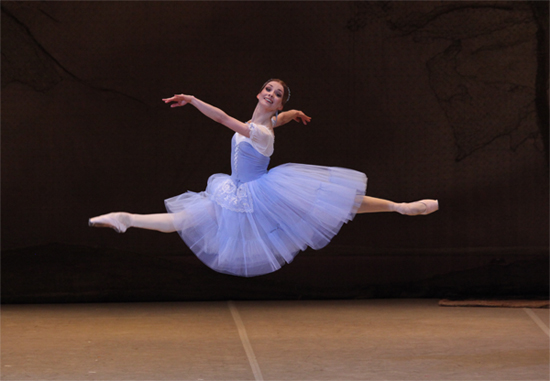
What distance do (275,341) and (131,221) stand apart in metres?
1.84

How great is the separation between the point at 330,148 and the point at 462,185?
3.61ft

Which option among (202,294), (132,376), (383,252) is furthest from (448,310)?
(132,376)

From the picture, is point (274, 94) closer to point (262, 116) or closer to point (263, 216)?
point (262, 116)

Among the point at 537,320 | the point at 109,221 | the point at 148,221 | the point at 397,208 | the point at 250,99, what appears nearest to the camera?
the point at 109,221

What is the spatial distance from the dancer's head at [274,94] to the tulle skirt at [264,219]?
0.35 m

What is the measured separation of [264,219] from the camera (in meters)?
3.15

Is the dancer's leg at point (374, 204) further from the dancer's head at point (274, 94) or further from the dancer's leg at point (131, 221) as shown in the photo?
the dancer's leg at point (131, 221)

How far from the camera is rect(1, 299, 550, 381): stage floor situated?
382cm

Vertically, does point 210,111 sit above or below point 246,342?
above

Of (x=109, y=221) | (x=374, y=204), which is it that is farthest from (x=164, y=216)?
(x=374, y=204)

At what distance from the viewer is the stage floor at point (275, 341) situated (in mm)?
3824

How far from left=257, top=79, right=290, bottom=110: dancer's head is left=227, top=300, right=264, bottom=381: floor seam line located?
1.42m

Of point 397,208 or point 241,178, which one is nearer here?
point 397,208

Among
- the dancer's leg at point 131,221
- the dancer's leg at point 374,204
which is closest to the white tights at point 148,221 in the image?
the dancer's leg at point 131,221
